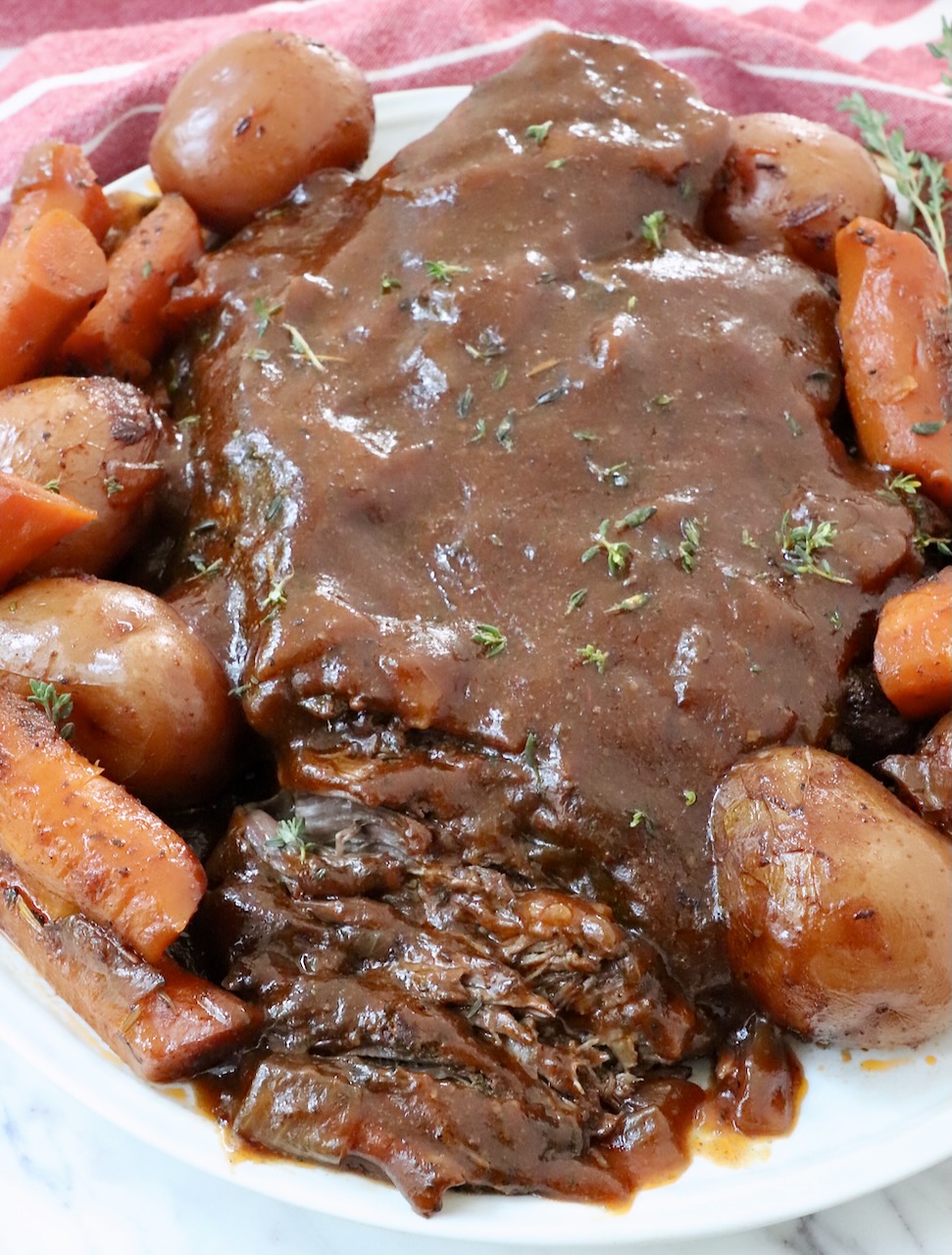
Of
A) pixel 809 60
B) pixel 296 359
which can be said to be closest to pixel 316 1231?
pixel 296 359

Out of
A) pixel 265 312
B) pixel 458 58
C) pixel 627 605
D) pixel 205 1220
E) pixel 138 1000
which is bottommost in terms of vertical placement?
pixel 205 1220

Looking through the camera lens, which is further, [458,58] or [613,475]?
[458,58]

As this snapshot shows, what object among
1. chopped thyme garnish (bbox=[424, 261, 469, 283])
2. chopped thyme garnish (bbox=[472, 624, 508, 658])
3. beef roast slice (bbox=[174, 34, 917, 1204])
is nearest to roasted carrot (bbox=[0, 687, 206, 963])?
beef roast slice (bbox=[174, 34, 917, 1204])

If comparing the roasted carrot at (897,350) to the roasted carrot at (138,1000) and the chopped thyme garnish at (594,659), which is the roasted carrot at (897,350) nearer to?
the chopped thyme garnish at (594,659)

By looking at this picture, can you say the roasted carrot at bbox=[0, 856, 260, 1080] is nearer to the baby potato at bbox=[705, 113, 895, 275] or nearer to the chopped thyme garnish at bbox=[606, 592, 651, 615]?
the chopped thyme garnish at bbox=[606, 592, 651, 615]

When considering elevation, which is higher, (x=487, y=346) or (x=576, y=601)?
(x=487, y=346)

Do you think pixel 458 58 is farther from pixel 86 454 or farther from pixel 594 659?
pixel 594 659

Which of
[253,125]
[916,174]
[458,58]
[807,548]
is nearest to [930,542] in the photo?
[807,548]
